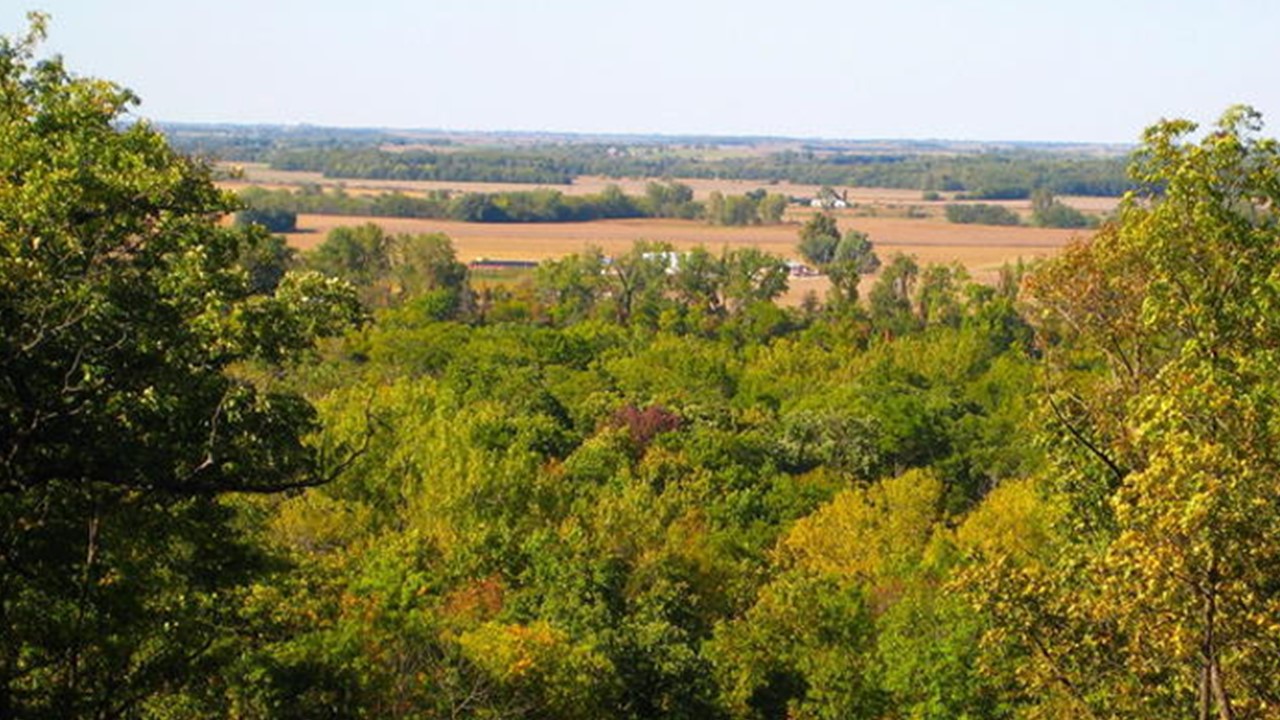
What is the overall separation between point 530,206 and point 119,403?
14890 cm

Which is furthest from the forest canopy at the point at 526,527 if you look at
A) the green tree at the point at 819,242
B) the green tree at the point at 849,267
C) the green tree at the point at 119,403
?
the green tree at the point at 819,242

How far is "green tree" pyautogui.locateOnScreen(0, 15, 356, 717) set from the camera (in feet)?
40.9

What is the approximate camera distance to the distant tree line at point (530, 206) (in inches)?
5808

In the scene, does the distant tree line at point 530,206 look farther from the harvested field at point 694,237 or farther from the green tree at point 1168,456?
the green tree at point 1168,456

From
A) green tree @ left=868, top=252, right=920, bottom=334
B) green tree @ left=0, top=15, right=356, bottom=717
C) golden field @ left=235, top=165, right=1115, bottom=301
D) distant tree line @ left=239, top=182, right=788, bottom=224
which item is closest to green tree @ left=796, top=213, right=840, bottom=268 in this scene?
golden field @ left=235, top=165, right=1115, bottom=301

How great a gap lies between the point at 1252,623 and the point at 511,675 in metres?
12.4

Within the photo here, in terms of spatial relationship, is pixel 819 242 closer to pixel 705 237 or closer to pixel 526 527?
pixel 705 237

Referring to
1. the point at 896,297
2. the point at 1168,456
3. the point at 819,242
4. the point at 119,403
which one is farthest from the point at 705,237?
the point at 1168,456

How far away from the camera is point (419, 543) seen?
28375 millimetres

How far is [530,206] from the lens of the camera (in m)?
160

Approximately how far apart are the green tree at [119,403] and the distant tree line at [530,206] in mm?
125830

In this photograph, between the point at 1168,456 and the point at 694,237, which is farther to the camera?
the point at 694,237

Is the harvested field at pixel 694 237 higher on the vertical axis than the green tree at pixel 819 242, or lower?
lower

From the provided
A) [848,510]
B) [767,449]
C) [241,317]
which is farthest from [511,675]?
[767,449]
